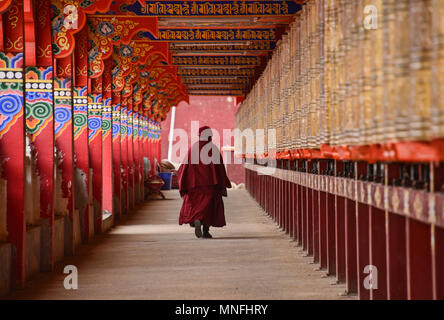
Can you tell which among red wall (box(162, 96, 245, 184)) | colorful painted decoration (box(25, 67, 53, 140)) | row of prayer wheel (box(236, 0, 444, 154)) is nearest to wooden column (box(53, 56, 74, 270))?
colorful painted decoration (box(25, 67, 53, 140))

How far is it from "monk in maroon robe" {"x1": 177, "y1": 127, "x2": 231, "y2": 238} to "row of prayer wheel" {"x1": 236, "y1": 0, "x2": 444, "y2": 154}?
2456 millimetres

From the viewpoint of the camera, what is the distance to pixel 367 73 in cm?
423

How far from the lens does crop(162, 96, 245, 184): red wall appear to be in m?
30.6

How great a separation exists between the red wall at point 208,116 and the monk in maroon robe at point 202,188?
19.8 meters

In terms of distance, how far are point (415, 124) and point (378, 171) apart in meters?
1.67

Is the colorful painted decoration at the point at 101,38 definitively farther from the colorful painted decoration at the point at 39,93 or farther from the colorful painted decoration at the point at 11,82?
the colorful painted decoration at the point at 11,82

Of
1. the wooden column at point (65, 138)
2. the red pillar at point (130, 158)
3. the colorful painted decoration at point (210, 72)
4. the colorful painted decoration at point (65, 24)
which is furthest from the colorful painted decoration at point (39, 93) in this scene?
the colorful painted decoration at point (210, 72)

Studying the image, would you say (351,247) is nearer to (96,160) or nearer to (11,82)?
(11,82)

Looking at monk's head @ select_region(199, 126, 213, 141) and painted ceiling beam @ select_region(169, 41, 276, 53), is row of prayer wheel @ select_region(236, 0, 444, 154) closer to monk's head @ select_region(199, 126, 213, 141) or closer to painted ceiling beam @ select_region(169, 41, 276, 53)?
monk's head @ select_region(199, 126, 213, 141)

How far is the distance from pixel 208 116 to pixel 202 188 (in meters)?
20.3

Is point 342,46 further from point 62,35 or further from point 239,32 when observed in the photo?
point 239,32

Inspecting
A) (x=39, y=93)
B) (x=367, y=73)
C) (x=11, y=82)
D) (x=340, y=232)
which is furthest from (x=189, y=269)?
(x=367, y=73)

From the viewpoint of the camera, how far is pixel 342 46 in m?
5.07

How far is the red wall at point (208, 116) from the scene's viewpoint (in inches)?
1204
